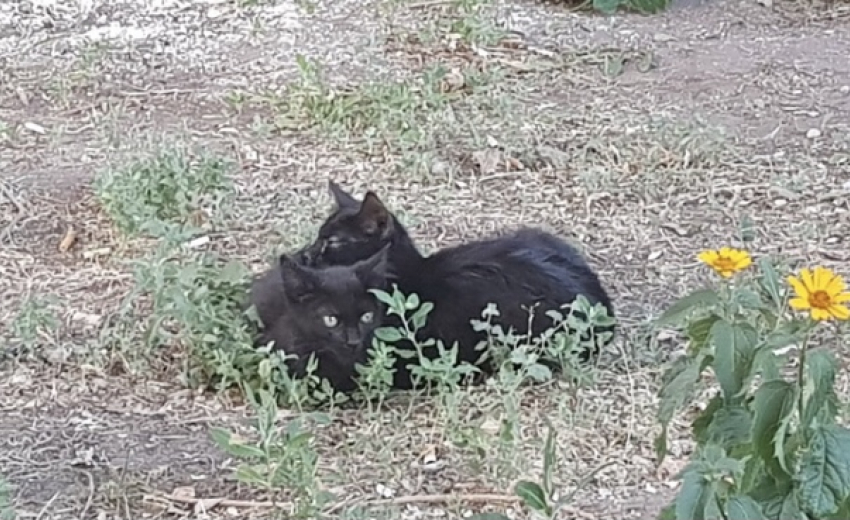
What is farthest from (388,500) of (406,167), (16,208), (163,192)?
(16,208)

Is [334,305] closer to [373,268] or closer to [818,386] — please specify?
[373,268]

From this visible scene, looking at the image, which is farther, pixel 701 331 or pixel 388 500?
pixel 388 500

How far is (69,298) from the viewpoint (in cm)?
413

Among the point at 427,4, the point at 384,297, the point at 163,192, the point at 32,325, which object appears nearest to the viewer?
the point at 384,297

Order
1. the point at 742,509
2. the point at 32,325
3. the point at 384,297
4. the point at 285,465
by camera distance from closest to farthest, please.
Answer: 1. the point at 742,509
2. the point at 285,465
3. the point at 384,297
4. the point at 32,325

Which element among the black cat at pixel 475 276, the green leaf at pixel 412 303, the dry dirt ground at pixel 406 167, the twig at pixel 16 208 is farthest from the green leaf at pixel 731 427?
the twig at pixel 16 208

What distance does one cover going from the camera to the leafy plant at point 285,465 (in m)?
2.93

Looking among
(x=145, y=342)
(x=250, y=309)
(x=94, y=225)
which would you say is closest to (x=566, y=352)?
(x=250, y=309)

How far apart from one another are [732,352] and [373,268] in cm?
167

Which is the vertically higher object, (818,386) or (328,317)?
(818,386)

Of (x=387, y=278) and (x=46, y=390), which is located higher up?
(x=387, y=278)

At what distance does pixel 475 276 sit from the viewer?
3.72m

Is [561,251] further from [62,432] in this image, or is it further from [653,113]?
[653,113]

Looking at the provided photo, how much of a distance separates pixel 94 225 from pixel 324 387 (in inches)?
56.0
